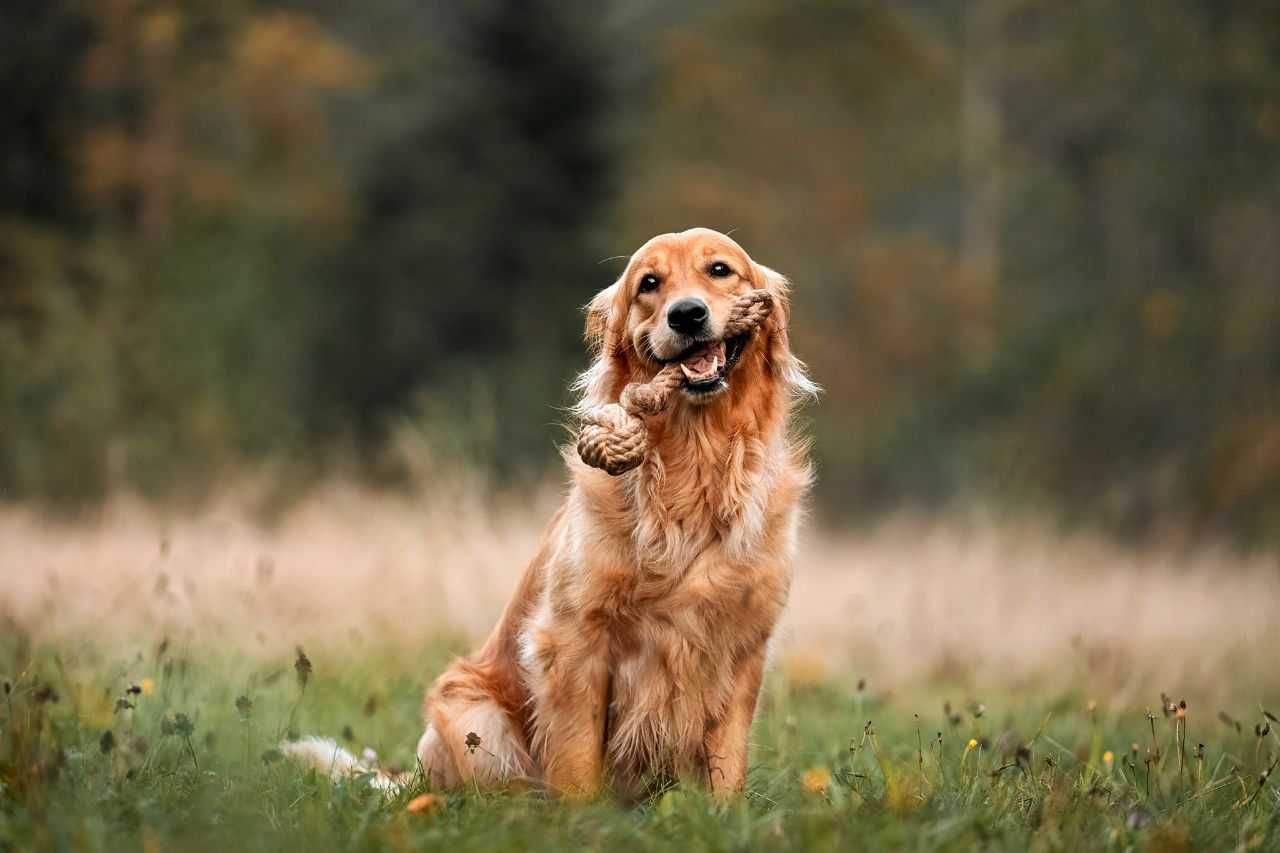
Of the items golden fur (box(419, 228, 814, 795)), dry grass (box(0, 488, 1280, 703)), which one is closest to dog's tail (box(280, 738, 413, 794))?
golden fur (box(419, 228, 814, 795))

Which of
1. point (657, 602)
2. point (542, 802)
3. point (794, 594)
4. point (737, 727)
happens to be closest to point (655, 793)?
point (737, 727)

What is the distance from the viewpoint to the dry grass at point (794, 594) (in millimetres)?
6617

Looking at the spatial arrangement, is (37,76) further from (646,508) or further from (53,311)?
(646,508)

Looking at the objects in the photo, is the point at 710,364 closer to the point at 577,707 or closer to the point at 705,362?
the point at 705,362

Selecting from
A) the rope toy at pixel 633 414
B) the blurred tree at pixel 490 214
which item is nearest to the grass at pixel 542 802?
the rope toy at pixel 633 414

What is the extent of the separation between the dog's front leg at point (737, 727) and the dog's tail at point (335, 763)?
864 millimetres

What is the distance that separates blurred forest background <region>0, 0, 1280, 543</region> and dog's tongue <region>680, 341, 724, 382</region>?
358 inches

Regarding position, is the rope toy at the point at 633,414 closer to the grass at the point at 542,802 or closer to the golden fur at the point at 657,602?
the golden fur at the point at 657,602

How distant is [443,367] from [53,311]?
5137 millimetres

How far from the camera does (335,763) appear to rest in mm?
3680

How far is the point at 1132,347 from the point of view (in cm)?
1555

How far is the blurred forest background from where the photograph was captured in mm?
14312

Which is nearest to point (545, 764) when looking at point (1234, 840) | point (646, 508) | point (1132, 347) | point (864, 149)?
point (646, 508)

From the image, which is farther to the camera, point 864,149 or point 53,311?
point 864,149
